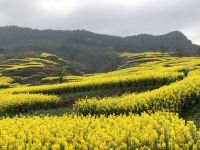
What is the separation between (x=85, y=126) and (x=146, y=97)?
848 cm

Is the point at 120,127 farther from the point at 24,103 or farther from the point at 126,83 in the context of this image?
the point at 126,83

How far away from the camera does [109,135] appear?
13.7m

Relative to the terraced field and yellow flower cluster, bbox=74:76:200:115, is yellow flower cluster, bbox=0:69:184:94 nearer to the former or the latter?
the terraced field

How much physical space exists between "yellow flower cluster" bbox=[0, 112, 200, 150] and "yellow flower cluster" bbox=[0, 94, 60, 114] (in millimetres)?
18889

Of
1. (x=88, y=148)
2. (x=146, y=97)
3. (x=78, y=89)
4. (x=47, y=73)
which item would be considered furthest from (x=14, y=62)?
(x=88, y=148)

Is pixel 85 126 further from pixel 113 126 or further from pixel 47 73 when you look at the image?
pixel 47 73

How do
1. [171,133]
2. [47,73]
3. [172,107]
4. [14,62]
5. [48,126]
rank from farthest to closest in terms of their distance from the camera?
Result: [14,62] → [47,73] → [172,107] → [48,126] → [171,133]

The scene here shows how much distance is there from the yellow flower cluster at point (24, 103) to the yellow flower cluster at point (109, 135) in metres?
18.9

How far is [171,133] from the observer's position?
41.6 ft

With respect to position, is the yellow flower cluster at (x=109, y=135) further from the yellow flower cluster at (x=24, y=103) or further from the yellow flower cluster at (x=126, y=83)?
the yellow flower cluster at (x=126, y=83)

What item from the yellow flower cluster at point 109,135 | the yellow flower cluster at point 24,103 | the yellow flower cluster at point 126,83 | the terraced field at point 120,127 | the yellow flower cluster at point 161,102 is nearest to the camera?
the yellow flower cluster at point 109,135

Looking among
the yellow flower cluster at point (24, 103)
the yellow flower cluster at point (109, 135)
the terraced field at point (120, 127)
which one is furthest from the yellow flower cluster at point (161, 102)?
the yellow flower cluster at point (24, 103)

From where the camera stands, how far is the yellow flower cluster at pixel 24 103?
1383 inches

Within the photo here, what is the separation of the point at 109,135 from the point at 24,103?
75.8 feet
